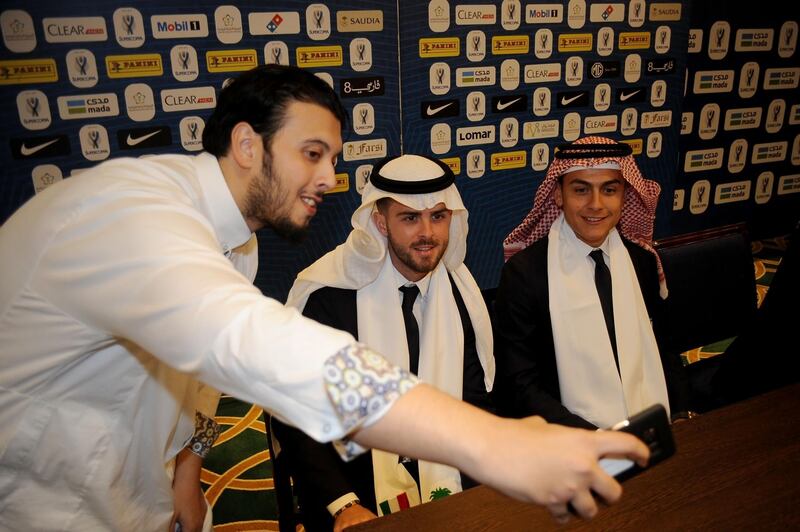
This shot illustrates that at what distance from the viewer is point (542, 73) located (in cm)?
427

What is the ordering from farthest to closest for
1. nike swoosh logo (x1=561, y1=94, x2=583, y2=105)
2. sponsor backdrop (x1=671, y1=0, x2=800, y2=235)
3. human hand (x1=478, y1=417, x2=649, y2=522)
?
sponsor backdrop (x1=671, y1=0, x2=800, y2=235)
nike swoosh logo (x1=561, y1=94, x2=583, y2=105)
human hand (x1=478, y1=417, x2=649, y2=522)

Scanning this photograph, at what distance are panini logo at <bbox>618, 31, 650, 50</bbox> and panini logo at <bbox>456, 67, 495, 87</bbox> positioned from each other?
46.8 inches

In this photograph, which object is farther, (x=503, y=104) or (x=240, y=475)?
(x=503, y=104)

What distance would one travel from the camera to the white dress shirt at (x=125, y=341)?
2.49 ft

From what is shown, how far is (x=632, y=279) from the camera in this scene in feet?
7.63

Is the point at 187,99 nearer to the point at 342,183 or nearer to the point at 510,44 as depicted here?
the point at 342,183

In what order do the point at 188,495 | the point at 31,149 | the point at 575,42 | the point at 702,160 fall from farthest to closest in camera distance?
the point at 702,160
the point at 575,42
the point at 31,149
the point at 188,495

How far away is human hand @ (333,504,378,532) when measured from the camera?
160cm

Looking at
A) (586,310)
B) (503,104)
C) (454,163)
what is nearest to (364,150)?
(454,163)

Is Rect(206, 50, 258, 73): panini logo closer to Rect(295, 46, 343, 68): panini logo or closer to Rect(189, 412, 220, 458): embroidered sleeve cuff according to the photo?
Rect(295, 46, 343, 68): panini logo

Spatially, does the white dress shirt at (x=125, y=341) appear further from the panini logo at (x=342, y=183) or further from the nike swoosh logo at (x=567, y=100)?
the nike swoosh logo at (x=567, y=100)

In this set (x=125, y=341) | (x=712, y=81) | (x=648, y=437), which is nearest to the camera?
(x=648, y=437)

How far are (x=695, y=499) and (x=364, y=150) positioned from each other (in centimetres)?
303

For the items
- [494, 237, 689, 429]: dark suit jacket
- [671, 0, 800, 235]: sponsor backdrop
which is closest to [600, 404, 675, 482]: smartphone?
[494, 237, 689, 429]: dark suit jacket
